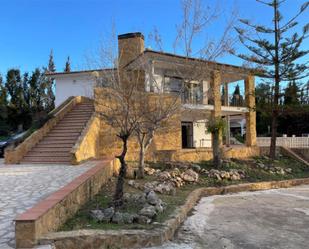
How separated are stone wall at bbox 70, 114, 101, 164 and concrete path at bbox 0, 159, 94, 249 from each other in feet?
3.48

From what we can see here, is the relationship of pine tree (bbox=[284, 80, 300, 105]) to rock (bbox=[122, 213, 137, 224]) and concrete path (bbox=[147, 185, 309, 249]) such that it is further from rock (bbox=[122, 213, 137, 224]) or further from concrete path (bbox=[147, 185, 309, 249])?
rock (bbox=[122, 213, 137, 224])

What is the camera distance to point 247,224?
767cm

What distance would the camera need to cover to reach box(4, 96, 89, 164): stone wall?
1399cm

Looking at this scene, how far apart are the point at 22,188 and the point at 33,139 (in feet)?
23.4

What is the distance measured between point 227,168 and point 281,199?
4.39 m

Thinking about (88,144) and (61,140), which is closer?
(88,144)

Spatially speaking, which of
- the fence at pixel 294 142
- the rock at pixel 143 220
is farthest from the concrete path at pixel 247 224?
the fence at pixel 294 142

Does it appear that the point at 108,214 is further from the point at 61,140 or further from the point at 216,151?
the point at 216,151

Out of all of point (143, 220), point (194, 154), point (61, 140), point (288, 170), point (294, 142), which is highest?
point (61, 140)

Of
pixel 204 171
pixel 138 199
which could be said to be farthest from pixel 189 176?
pixel 138 199

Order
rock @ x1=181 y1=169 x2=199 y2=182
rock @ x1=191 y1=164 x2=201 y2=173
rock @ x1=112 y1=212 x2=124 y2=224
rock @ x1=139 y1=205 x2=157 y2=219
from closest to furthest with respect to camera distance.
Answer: rock @ x1=112 y1=212 x2=124 y2=224
rock @ x1=139 y1=205 x2=157 y2=219
rock @ x1=181 y1=169 x2=199 y2=182
rock @ x1=191 y1=164 x2=201 y2=173

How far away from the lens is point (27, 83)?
31172 mm

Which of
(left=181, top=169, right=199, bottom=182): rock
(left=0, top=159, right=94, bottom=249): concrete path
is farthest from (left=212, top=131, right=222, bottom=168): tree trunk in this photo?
(left=0, top=159, right=94, bottom=249): concrete path

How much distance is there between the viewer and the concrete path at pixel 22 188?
18.4ft
